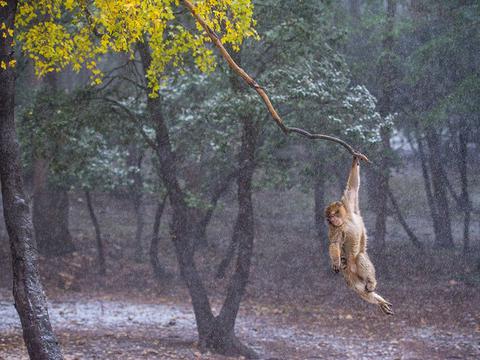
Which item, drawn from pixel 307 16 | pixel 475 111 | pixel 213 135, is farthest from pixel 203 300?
pixel 475 111

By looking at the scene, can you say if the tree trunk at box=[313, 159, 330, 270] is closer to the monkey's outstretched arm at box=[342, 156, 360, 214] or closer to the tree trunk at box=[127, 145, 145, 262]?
the tree trunk at box=[127, 145, 145, 262]

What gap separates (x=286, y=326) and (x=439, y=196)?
871 centimetres

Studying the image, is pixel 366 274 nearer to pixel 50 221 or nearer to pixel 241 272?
pixel 241 272

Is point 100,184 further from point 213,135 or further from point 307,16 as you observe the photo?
point 307,16

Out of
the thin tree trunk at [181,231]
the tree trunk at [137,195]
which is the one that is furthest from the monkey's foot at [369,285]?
the tree trunk at [137,195]

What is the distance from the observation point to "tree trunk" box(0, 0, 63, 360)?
25.6 ft

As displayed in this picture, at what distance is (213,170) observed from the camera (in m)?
17.5

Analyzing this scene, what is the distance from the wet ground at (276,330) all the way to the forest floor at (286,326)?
0.07 feet

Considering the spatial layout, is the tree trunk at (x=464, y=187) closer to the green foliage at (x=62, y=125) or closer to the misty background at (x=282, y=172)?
the misty background at (x=282, y=172)

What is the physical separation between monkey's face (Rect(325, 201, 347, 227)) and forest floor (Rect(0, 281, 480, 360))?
25.7ft

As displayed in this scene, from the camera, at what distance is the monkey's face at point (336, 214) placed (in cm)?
532

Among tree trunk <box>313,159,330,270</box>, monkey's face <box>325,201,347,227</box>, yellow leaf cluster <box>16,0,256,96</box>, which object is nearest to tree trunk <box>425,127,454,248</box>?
tree trunk <box>313,159,330,270</box>

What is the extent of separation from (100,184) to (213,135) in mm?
6828

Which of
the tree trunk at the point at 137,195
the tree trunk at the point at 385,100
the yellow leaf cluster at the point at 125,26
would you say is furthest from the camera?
the tree trunk at the point at 137,195
